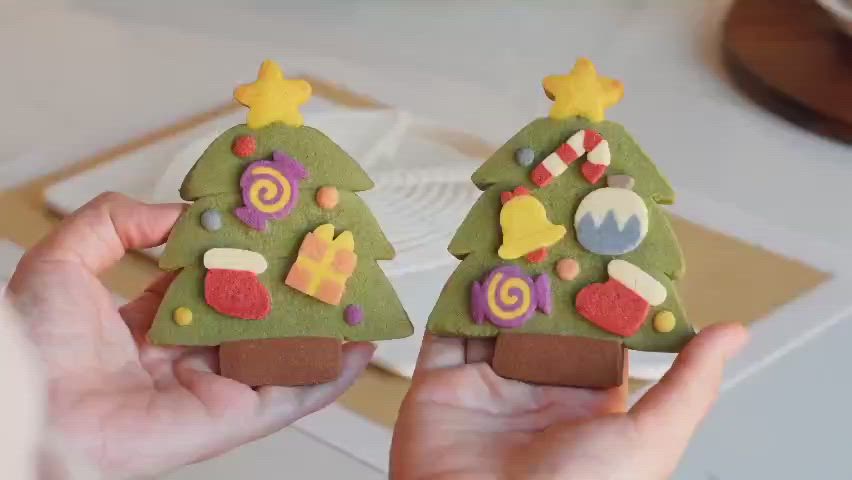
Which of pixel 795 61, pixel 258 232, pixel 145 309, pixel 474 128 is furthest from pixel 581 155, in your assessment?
pixel 795 61

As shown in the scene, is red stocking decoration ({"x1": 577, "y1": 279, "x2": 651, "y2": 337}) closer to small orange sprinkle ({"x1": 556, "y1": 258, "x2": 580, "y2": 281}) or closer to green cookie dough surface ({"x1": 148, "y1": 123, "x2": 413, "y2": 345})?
small orange sprinkle ({"x1": 556, "y1": 258, "x2": 580, "y2": 281})

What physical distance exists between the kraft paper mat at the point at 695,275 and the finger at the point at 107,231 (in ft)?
0.68

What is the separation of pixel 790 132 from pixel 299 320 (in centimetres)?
81

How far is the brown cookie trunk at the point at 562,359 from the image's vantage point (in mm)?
699

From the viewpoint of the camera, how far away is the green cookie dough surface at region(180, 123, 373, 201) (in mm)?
719

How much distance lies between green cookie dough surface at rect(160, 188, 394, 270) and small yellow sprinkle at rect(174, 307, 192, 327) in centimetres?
3

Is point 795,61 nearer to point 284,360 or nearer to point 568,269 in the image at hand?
point 568,269

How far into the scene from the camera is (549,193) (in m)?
0.71

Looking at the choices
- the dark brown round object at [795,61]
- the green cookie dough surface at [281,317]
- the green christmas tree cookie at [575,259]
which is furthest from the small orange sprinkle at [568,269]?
the dark brown round object at [795,61]

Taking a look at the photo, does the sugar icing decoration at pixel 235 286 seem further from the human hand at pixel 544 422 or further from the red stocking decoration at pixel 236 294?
the human hand at pixel 544 422

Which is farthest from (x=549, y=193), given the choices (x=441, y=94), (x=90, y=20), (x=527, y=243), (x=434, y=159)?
(x=90, y=20)

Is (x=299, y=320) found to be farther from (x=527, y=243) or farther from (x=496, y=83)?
(x=496, y=83)

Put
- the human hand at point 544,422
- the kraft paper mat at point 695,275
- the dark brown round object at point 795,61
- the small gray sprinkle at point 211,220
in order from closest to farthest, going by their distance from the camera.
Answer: the human hand at point 544,422 → the small gray sprinkle at point 211,220 → the kraft paper mat at point 695,275 → the dark brown round object at point 795,61

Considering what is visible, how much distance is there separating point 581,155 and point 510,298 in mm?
105
